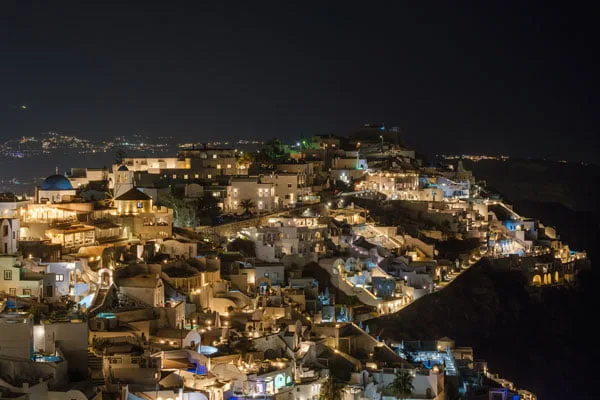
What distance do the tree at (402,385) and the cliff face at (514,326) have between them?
8.22 metres

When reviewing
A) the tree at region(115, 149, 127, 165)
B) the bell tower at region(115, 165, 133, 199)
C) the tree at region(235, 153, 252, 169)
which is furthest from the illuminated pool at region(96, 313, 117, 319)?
the tree at region(235, 153, 252, 169)

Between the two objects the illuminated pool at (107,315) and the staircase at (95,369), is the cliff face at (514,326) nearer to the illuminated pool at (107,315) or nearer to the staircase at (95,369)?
the illuminated pool at (107,315)

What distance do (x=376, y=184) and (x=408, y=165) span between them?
262 inches

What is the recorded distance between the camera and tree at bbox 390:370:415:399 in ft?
72.6

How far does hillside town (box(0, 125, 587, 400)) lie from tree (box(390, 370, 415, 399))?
6cm

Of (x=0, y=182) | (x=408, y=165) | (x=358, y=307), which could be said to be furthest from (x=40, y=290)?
(x=408, y=165)

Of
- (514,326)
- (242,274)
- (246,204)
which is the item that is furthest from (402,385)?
(246,204)

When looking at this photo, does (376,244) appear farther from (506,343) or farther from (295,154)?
(295,154)

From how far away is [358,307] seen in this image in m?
31.2

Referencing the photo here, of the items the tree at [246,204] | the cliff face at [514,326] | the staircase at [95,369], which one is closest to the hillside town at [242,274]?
the staircase at [95,369]

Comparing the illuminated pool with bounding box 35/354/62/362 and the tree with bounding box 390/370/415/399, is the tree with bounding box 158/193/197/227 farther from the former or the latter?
the illuminated pool with bounding box 35/354/62/362

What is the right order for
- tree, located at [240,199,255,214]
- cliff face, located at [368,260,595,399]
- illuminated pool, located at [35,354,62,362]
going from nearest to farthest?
illuminated pool, located at [35,354,62,362]
cliff face, located at [368,260,595,399]
tree, located at [240,199,255,214]

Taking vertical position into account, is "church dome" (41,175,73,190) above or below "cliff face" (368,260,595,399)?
above

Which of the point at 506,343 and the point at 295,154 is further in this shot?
the point at 295,154
